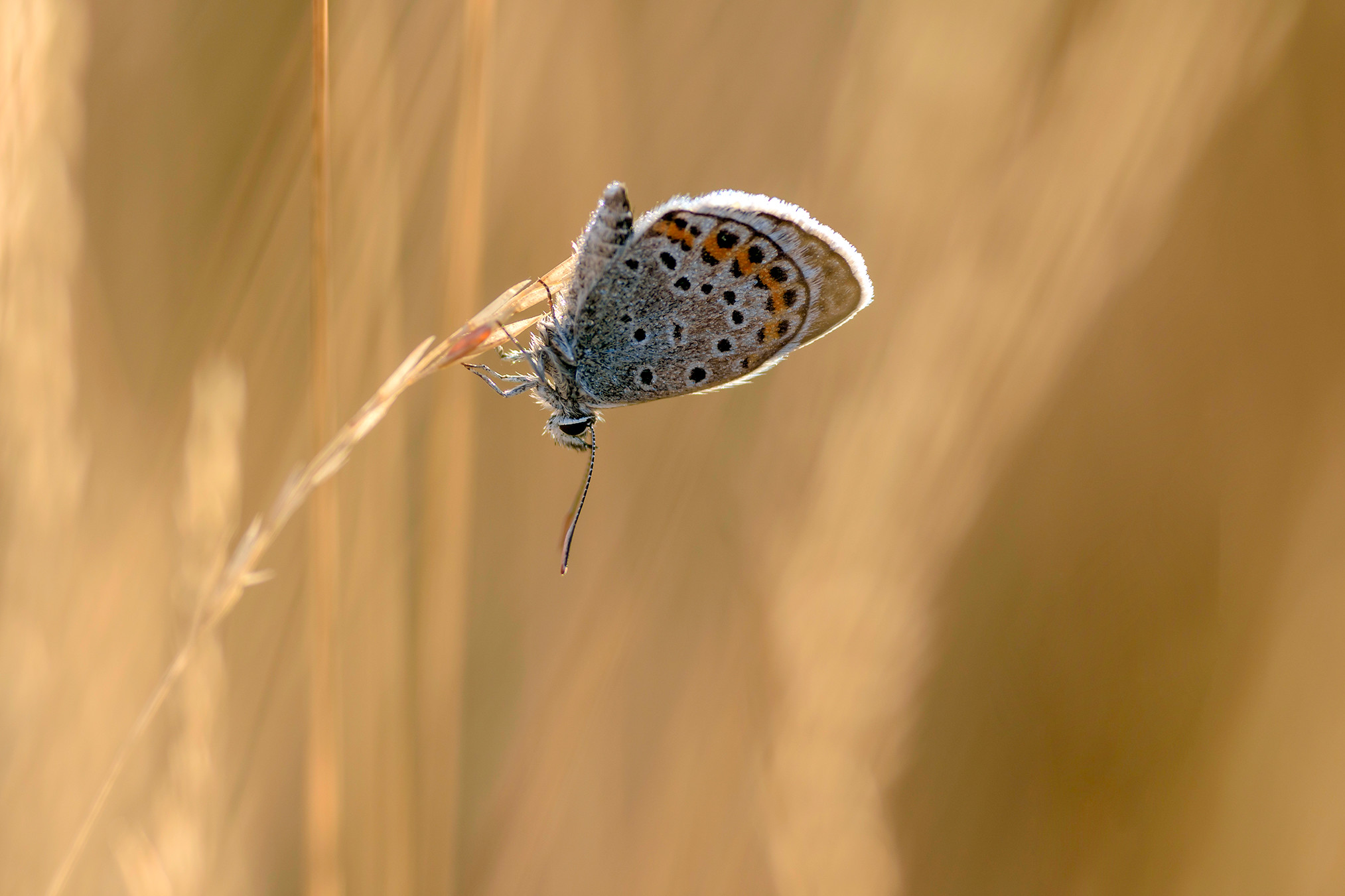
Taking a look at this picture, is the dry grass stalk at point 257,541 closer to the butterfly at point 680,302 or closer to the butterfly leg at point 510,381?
the butterfly at point 680,302

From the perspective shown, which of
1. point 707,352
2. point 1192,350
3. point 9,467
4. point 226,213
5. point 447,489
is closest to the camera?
point 9,467

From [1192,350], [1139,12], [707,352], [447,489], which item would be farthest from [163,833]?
[1192,350]

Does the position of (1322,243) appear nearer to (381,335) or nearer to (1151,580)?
(1151,580)

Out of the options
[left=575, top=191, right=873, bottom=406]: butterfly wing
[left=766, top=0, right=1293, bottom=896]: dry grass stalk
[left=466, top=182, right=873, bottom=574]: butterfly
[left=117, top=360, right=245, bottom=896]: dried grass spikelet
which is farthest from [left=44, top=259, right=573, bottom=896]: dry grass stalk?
[left=766, top=0, right=1293, bottom=896]: dry grass stalk

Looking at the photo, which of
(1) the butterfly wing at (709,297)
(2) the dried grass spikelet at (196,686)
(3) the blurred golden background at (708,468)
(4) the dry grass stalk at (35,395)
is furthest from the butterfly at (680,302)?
(4) the dry grass stalk at (35,395)

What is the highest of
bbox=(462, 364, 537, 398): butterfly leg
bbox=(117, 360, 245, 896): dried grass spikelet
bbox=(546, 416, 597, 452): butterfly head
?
bbox=(462, 364, 537, 398): butterfly leg

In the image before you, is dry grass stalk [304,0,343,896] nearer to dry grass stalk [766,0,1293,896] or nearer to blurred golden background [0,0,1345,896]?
blurred golden background [0,0,1345,896]

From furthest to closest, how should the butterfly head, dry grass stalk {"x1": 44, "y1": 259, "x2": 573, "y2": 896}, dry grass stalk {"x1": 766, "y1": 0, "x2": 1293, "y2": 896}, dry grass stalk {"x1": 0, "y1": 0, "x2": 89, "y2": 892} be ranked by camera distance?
the butterfly head
dry grass stalk {"x1": 766, "y1": 0, "x2": 1293, "y2": 896}
dry grass stalk {"x1": 0, "y1": 0, "x2": 89, "y2": 892}
dry grass stalk {"x1": 44, "y1": 259, "x2": 573, "y2": 896}
